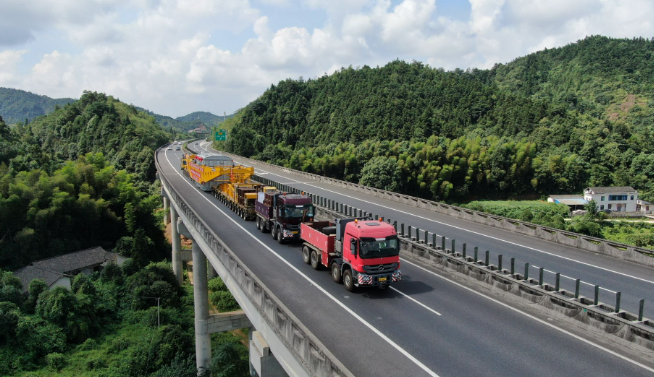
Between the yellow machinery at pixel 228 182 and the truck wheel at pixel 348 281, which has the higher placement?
the yellow machinery at pixel 228 182

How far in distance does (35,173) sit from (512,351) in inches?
2329

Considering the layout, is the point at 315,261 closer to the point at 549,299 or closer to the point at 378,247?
the point at 378,247

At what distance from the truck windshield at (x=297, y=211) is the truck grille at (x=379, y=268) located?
8550 mm

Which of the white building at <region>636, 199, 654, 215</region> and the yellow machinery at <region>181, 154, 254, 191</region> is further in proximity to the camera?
the white building at <region>636, 199, 654, 215</region>

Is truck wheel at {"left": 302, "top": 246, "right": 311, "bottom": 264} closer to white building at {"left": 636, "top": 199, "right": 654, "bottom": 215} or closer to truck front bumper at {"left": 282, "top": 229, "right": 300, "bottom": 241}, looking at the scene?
truck front bumper at {"left": 282, "top": 229, "right": 300, "bottom": 241}

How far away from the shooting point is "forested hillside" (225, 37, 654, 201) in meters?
85.2

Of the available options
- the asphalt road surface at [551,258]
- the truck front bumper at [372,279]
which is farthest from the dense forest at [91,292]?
the asphalt road surface at [551,258]

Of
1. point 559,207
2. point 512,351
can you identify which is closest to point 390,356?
point 512,351

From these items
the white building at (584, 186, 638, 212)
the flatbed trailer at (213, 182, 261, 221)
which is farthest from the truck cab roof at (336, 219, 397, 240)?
the white building at (584, 186, 638, 212)

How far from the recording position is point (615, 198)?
260 feet

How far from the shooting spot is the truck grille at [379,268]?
55.3 feet

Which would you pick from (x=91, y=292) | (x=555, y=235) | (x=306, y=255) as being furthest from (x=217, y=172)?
(x=555, y=235)

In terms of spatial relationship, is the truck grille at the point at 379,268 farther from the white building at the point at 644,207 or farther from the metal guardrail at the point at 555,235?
the white building at the point at 644,207

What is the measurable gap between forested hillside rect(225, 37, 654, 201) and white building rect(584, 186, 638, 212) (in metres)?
5.12
